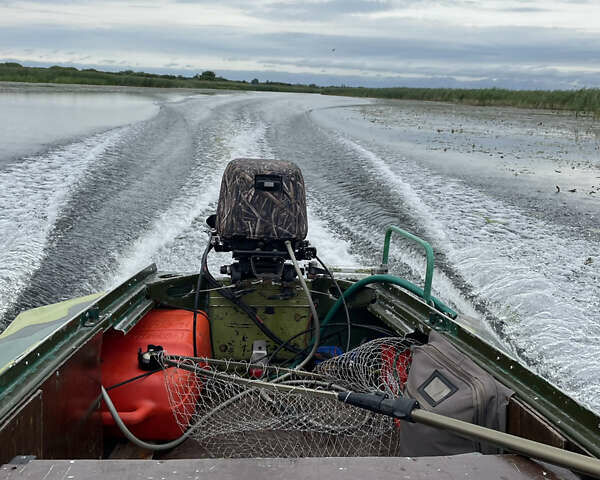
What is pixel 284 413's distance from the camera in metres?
2.29

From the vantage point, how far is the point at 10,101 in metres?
21.2

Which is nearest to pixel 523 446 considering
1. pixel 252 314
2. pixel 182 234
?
pixel 252 314

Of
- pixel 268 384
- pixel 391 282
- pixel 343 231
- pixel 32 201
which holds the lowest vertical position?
pixel 343 231

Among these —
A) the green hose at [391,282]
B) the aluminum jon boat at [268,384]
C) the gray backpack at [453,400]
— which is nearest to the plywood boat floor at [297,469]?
the aluminum jon boat at [268,384]

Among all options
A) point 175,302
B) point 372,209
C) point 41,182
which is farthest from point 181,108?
point 175,302

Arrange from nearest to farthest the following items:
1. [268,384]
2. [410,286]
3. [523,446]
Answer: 1. [523,446]
2. [268,384]
3. [410,286]

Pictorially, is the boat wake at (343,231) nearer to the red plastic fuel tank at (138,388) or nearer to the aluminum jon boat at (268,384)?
the aluminum jon boat at (268,384)

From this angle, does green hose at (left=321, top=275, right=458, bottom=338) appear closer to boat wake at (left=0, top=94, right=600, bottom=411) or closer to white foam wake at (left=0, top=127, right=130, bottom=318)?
boat wake at (left=0, top=94, right=600, bottom=411)

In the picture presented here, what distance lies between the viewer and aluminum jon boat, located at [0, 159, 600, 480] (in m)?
1.31

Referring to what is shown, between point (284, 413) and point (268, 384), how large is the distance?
1.23 ft

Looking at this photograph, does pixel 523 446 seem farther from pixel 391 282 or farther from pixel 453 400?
pixel 391 282

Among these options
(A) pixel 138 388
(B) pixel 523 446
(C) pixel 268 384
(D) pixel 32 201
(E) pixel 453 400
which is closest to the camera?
(B) pixel 523 446

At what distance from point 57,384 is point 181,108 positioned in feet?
56.4

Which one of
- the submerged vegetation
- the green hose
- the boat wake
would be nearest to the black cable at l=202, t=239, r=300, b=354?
the green hose
